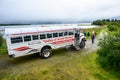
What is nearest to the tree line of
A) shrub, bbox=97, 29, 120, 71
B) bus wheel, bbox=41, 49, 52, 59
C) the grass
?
shrub, bbox=97, 29, 120, 71

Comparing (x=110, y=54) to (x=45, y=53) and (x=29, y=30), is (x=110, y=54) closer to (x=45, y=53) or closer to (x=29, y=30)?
(x=45, y=53)

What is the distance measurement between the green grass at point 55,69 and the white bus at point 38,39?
1.14 m

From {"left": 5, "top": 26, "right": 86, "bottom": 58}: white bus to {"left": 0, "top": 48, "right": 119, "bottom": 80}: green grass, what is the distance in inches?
44.8

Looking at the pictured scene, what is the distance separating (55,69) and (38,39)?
3.58 meters

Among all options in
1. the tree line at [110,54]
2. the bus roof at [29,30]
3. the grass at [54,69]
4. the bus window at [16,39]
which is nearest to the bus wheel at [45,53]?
the grass at [54,69]

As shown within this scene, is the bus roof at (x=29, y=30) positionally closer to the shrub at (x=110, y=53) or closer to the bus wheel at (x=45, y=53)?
the bus wheel at (x=45, y=53)

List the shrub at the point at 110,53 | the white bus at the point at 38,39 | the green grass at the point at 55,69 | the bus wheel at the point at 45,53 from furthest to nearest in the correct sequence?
the bus wheel at the point at 45,53 → the shrub at the point at 110,53 → the white bus at the point at 38,39 → the green grass at the point at 55,69

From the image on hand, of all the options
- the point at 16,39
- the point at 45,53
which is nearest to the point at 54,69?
the point at 45,53

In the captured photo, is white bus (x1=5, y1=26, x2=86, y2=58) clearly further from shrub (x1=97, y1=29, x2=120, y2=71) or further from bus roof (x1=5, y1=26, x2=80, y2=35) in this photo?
shrub (x1=97, y1=29, x2=120, y2=71)

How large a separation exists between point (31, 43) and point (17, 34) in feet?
5.50

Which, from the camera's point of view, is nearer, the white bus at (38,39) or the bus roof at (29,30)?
the bus roof at (29,30)

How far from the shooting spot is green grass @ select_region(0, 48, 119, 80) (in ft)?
34.9

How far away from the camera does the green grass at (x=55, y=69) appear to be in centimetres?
1064

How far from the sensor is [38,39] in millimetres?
13602
